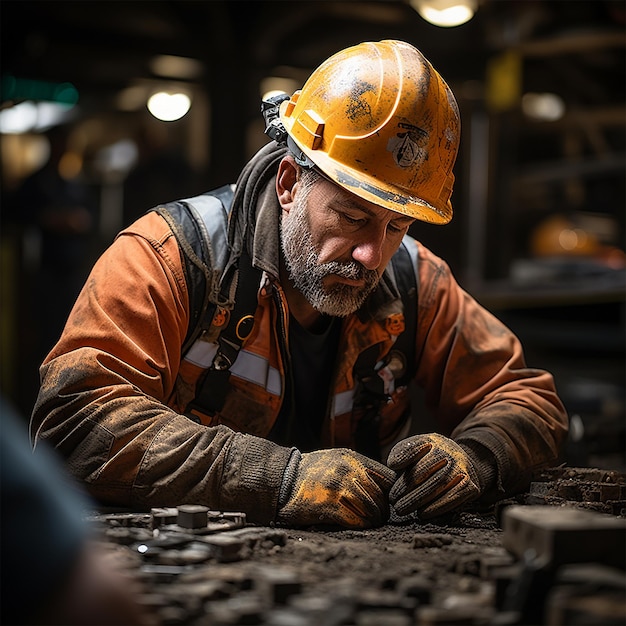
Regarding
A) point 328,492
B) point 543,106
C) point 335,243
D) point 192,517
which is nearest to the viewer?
point 192,517

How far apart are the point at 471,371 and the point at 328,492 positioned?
3.34ft

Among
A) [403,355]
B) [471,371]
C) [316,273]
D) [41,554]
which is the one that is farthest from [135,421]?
[41,554]

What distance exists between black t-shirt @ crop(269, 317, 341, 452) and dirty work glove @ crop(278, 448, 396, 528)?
63 cm

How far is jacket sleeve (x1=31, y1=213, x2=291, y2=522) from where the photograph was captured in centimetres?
273

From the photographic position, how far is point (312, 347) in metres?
3.40

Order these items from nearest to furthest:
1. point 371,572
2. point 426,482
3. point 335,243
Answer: point 371,572 → point 426,482 → point 335,243

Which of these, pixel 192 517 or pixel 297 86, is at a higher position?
pixel 297 86

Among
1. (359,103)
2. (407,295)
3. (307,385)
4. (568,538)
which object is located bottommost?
(568,538)

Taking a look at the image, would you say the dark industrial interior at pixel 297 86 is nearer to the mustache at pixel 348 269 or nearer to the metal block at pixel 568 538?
the mustache at pixel 348 269

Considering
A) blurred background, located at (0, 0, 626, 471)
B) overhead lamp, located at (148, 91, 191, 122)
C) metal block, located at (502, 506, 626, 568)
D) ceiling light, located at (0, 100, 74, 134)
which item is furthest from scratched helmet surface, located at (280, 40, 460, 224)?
ceiling light, located at (0, 100, 74, 134)

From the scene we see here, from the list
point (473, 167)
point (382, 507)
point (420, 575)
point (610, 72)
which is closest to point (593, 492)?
point (382, 507)

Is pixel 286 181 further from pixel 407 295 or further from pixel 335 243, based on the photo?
pixel 407 295

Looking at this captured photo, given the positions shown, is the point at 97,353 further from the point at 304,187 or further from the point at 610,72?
the point at 610,72

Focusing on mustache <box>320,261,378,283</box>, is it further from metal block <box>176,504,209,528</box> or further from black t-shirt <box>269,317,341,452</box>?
metal block <box>176,504,209,528</box>
